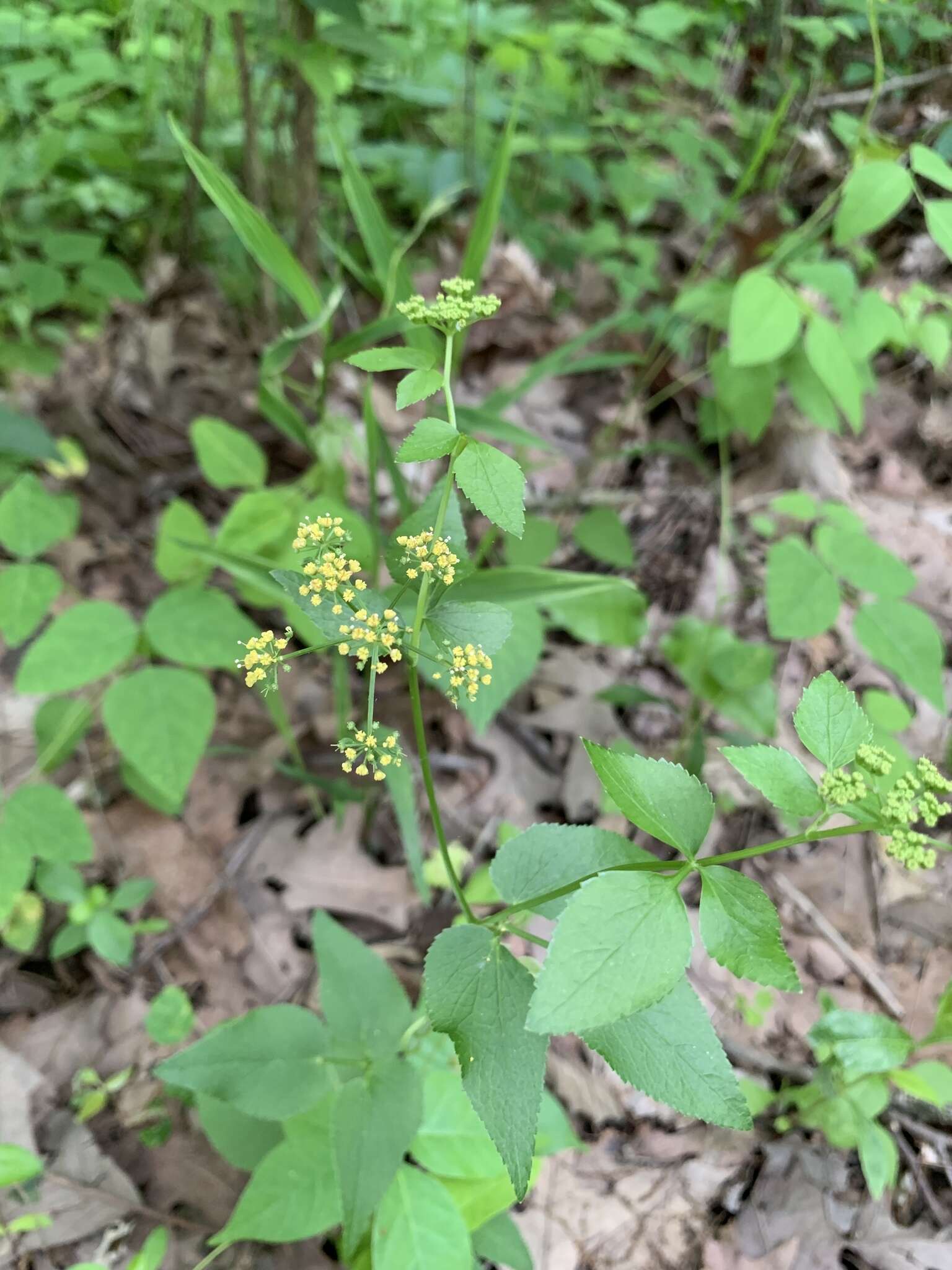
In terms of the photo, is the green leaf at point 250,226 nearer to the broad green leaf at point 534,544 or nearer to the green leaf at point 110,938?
the broad green leaf at point 534,544

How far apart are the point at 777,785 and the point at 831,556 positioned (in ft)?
3.26

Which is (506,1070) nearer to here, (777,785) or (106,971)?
(777,785)

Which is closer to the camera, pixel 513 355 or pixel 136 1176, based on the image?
pixel 136 1176

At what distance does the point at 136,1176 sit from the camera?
1.16m

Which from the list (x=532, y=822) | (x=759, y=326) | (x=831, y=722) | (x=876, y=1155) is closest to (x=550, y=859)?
(x=831, y=722)

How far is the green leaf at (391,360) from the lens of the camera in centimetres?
62

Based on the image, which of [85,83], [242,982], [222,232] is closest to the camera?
[242,982]

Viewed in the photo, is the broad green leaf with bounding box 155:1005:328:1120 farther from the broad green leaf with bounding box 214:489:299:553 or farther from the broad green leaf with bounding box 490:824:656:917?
the broad green leaf with bounding box 214:489:299:553

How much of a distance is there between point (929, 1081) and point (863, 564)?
33.7 inches

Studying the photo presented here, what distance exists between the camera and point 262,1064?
37.0 inches

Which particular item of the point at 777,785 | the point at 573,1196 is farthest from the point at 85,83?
the point at 573,1196

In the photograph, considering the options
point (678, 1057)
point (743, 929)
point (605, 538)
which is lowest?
point (605, 538)

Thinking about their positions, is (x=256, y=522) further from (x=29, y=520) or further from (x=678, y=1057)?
(x=678, y=1057)

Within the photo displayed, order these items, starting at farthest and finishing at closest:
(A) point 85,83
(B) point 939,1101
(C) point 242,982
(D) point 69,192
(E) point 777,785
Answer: (D) point 69,192, (A) point 85,83, (C) point 242,982, (B) point 939,1101, (E) point 777,785
